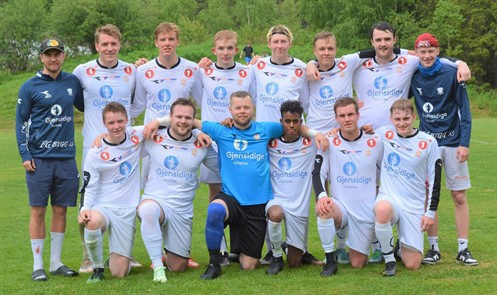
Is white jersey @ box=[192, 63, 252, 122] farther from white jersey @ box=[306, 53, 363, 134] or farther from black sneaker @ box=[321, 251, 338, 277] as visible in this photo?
black sneaker @ box=[321, 251, 338, 277]

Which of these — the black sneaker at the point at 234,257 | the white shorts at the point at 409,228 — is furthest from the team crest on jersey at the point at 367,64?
the black sneaker at the point at 234,257

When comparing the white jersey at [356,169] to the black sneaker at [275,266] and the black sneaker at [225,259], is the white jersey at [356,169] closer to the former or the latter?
the black sneaker at [275,266]

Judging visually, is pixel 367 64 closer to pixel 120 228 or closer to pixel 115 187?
pixel 115 187

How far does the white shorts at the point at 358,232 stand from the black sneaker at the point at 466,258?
0.91m

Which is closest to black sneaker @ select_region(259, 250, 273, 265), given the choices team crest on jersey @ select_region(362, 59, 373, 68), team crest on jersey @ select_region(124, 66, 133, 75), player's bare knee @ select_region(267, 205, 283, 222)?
player's bare knee @ select_region(267, 205, 283, 222)

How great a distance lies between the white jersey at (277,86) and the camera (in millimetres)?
7656

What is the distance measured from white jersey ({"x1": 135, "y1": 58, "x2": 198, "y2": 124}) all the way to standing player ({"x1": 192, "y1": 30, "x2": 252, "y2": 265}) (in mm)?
221

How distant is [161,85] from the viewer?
766 cm

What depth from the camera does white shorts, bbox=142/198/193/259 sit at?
23.3ft

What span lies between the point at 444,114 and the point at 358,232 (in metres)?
1.47

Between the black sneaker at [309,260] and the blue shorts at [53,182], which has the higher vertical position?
the blue shorts at [53,182]

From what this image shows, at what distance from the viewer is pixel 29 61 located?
47625 millimetres

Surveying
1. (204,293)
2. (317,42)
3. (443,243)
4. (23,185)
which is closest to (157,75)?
(317,42)

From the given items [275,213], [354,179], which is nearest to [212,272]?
[275,213]
